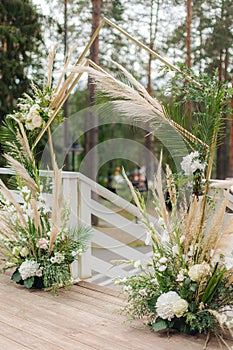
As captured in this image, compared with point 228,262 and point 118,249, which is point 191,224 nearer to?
point 228,262

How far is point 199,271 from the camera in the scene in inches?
90.9

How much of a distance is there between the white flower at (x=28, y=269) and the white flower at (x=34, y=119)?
897mm

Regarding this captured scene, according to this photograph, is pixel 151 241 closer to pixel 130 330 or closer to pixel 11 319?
pixel 130 330

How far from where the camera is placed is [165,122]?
8.27 feet

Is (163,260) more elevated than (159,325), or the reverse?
(163,260)

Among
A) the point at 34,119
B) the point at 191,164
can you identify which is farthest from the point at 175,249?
the point at 34,119

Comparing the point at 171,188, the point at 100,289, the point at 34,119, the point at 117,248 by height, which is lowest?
the point at 117,248

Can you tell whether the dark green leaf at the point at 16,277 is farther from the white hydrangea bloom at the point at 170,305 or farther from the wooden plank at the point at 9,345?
the white hydrangea bloom at the point at 170,305

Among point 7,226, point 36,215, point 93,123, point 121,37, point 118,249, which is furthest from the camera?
point 121,37

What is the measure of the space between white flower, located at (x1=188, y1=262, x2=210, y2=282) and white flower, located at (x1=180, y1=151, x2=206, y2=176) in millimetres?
452

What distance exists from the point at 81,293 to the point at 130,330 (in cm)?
72

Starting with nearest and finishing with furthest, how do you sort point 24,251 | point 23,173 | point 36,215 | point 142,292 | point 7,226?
point 142,292, point 23,173, point 36,215, point 24,251, point 7,226

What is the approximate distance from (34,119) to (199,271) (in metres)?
1.55

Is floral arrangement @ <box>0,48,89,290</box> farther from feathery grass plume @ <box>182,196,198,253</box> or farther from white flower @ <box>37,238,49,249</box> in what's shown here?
feathery grass plume @ <box>182,196,198,253</box>
